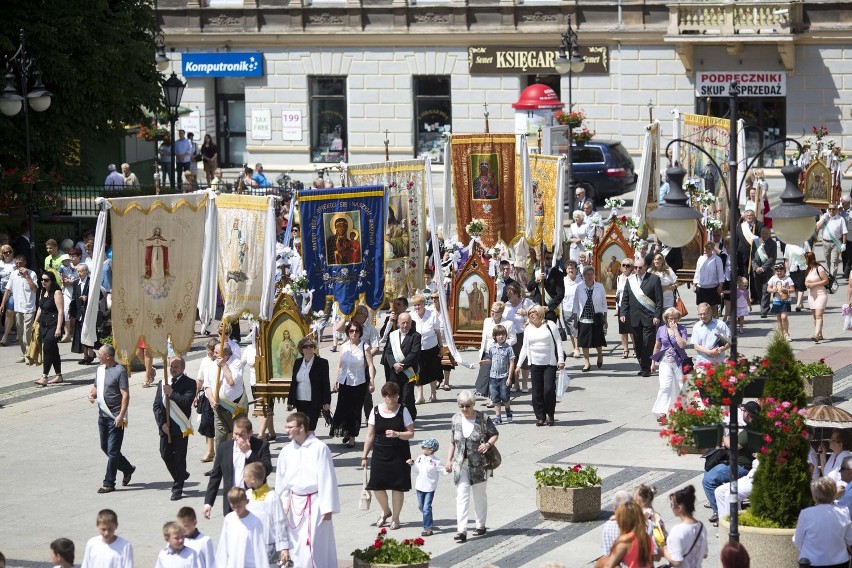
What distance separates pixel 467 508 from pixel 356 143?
33.2m

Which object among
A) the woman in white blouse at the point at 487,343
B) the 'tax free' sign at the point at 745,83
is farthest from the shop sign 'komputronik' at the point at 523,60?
the woman in white blouse at the point at 487,343

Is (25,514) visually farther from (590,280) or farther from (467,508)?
(590,280)

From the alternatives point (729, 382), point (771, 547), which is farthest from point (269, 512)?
point (771, 547)

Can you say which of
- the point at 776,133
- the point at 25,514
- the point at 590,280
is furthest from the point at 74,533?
the point at 776,133

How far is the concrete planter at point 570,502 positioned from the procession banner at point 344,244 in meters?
5.74

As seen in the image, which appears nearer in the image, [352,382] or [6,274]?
[352,382]

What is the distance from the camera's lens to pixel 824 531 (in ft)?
43.5

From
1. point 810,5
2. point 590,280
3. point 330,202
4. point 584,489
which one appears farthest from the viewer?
point 810,5

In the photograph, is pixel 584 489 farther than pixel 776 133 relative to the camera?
No

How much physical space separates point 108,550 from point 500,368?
862 centimetres

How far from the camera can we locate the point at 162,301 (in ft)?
62.3

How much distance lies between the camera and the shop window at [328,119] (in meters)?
48.6

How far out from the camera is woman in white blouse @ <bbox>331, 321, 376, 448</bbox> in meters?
19.5

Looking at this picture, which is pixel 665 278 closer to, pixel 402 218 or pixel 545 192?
pixel 545 192
